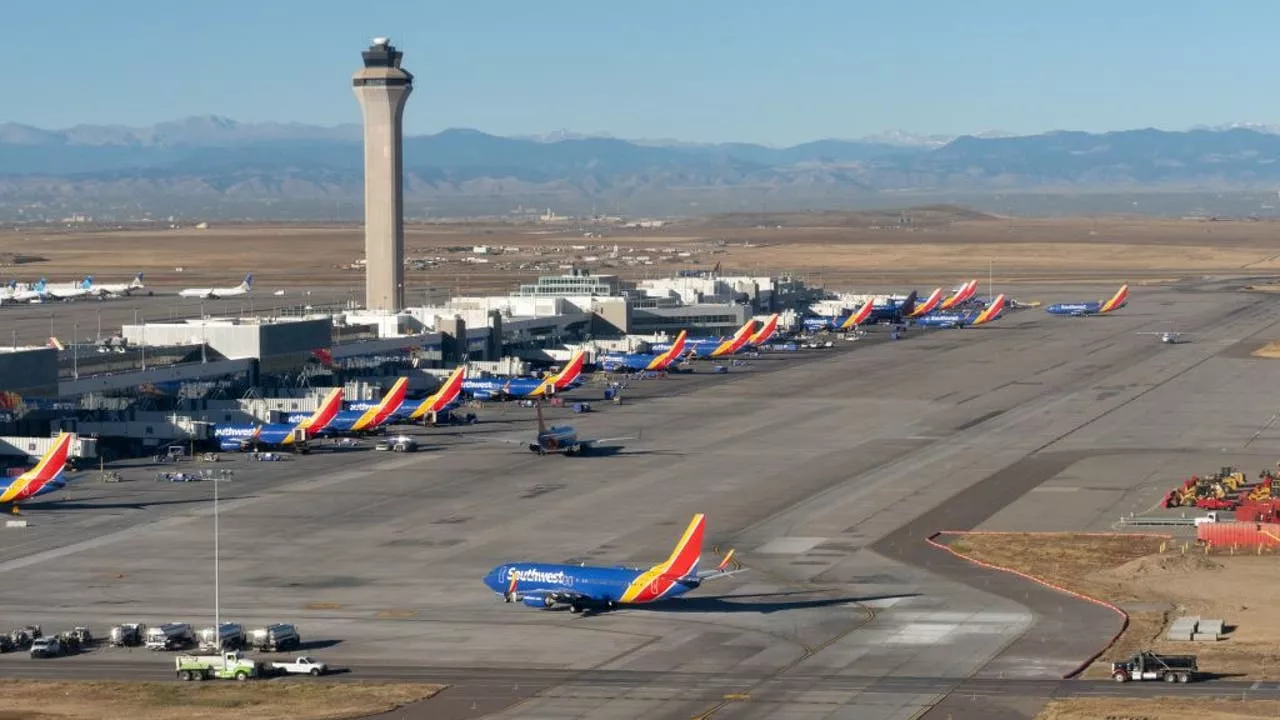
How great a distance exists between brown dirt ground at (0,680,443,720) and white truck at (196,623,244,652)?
3.61 meters

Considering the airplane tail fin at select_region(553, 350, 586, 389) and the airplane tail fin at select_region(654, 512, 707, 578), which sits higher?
the airplane tail fin at select_region(553, 350, 586, 389)

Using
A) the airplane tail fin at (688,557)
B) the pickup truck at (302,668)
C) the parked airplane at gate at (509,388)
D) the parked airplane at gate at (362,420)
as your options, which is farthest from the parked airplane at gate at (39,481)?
the parked airplane at gate at (509,388)

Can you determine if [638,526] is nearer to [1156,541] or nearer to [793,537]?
[793,537]

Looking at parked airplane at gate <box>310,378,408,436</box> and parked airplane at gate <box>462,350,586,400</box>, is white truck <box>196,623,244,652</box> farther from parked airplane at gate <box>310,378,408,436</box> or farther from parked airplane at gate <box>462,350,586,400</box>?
parked airplane at gate <box>462,350,586,400</box>

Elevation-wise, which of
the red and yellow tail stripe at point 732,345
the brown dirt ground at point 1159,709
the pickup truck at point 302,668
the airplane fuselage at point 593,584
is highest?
the red and yellow tail stripe at point 732,345

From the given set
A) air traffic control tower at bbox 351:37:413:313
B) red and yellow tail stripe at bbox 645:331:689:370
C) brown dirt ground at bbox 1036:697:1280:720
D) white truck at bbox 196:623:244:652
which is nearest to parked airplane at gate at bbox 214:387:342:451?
white truck at bbox 196:623:244:652

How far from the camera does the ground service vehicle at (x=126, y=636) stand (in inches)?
2960

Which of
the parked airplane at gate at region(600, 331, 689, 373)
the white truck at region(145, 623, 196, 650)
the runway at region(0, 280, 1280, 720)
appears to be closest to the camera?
the runway at region(0, 280, 1280, 720)

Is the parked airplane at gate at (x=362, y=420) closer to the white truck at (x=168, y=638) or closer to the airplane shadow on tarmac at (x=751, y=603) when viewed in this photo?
the airplane shadow on tarmac at (x=751, y=603)

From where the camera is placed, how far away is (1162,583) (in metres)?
86.4

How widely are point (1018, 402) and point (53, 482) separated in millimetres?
77922

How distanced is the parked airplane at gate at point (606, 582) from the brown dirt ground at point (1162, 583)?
16.0 metres

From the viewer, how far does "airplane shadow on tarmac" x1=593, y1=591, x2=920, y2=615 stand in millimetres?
81438

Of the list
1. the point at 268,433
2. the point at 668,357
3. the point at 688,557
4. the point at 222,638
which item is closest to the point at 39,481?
the point at 268,433
